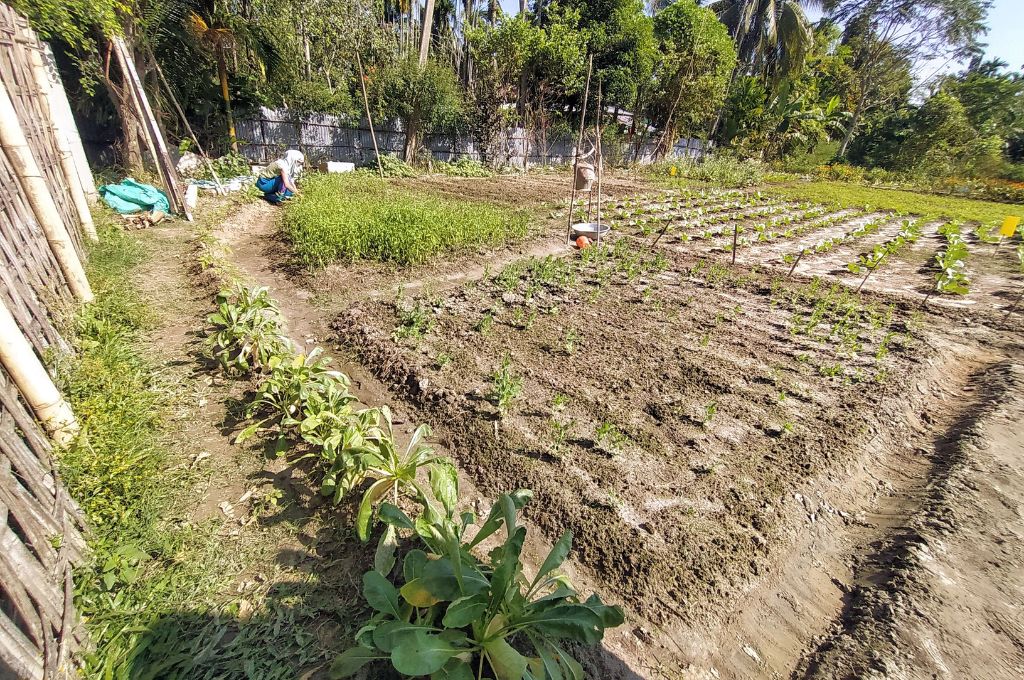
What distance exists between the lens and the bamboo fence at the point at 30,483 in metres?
1.28

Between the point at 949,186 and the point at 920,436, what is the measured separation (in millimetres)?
21260

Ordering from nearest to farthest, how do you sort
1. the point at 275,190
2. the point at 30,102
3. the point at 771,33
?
the point at 30,102
the point at 275,190
the point at 771,33

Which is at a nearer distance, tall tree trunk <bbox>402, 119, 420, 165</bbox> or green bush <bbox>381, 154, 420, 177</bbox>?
green bush <bbox>381, 154, 420, 177</bbox>

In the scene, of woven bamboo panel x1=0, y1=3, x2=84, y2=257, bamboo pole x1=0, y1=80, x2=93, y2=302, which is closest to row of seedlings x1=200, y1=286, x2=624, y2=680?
bamboo pole x1=0, y1=80, x2=93, y2=302

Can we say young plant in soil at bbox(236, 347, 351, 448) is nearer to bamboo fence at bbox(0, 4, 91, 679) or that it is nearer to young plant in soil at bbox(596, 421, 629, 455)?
bamboo fence at bbox(0, 4, 91, 679)

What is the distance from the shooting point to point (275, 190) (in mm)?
8492

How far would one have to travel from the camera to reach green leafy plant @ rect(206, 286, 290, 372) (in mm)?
3141

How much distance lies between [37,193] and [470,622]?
4.19 metres

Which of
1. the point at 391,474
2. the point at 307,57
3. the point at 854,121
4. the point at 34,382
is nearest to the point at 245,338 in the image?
the point at 34,382

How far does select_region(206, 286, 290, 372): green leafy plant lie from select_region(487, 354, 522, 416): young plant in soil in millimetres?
1604

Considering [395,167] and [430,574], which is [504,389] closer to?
[430,574]

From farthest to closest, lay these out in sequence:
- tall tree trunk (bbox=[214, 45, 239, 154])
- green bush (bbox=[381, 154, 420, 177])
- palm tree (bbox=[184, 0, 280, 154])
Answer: green bush (bbox=[381, 154, 420, 177]), tall tree trunk (bbox=[214, 45, 239, 154]), palm tree (bbox=[184, 0, 280, 154])

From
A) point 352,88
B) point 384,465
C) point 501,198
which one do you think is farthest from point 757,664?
point 352,88

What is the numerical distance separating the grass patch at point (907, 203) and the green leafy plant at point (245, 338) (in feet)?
47.7
